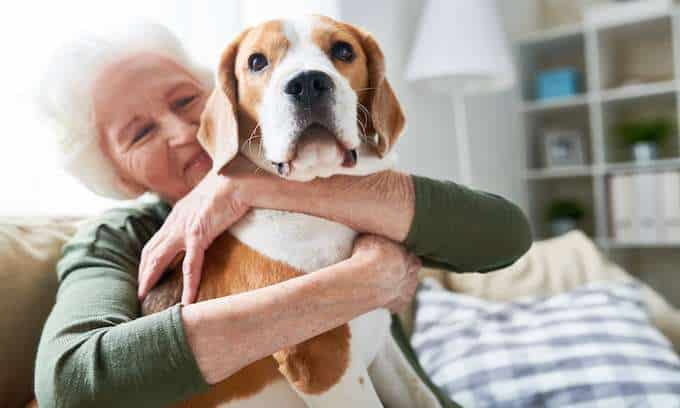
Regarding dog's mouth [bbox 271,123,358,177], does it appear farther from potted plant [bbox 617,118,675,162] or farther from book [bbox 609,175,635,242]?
potted plant [bbox 617,118,675,162]

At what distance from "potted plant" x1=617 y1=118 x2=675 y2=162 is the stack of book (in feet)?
0.56

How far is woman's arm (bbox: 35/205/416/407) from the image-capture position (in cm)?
68

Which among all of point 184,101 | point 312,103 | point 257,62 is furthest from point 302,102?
point 184,101

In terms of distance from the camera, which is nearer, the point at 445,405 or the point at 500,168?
the point at 445,405

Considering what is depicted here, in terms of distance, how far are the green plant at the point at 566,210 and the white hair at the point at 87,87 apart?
9.62 ft

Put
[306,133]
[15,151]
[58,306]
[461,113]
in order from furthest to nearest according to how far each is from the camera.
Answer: [461,113], [15,151], [58,306], [306,133]

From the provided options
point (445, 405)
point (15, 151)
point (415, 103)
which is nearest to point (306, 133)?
point (445, 405)

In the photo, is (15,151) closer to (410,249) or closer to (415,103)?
(410,249)

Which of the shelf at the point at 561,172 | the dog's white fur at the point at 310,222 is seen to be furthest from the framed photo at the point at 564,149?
the dog's white fur at the point at 310,222

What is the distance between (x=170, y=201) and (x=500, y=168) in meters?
2.50

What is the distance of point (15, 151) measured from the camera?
59.9 inches

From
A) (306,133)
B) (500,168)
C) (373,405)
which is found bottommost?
(500,168)

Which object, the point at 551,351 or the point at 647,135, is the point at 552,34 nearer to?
the point at 647,135

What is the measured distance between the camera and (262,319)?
2.30ft
